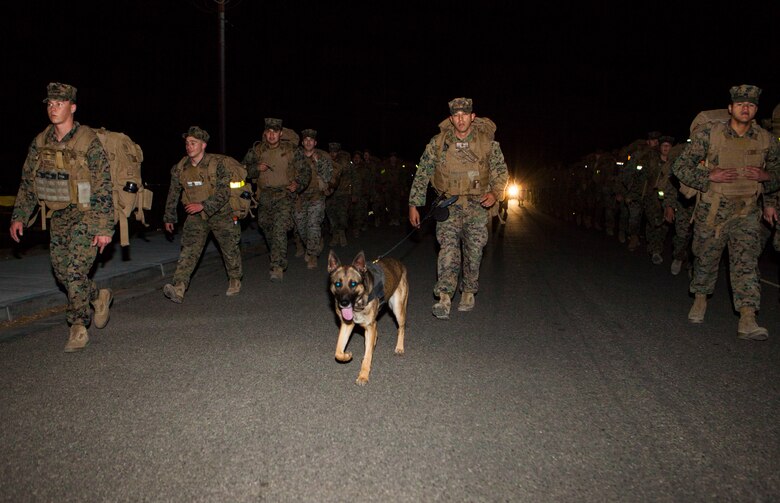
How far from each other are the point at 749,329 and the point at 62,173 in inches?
262

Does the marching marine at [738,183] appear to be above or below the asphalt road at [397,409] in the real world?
above

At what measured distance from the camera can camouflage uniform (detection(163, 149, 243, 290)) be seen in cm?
743

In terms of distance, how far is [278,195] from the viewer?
9.31 meters

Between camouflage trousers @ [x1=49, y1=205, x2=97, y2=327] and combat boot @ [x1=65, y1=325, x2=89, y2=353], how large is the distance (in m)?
0.06

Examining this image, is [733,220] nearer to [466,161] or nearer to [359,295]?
[466,161]

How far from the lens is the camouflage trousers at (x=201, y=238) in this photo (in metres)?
7.52

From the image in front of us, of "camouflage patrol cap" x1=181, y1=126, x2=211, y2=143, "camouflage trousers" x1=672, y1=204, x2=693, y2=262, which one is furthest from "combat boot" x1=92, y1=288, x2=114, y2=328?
"camouflage trousers" x1=672, y1=204, x2=693, y2=262

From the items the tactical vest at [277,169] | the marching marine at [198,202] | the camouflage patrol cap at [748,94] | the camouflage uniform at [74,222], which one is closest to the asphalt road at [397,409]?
the camouflage uniform at [74,222]

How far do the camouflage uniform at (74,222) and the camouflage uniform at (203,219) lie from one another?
2.02m

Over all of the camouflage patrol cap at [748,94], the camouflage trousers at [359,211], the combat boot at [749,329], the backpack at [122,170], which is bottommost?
the camouflage trousers at [359,211]

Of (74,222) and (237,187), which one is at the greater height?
(237,187)

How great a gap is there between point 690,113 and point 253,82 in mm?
29445

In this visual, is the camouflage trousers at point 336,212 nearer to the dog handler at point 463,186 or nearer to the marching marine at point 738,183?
the dog handler at point 463,186

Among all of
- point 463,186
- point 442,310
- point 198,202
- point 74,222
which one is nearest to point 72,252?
point 74,222
